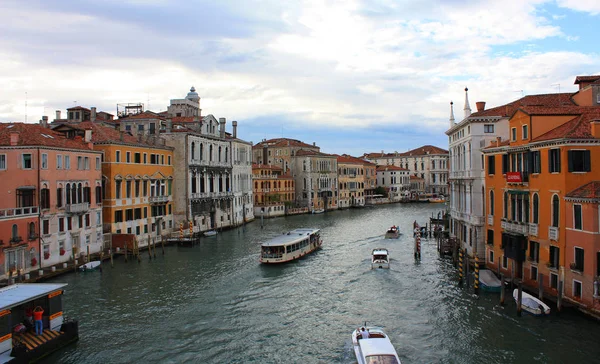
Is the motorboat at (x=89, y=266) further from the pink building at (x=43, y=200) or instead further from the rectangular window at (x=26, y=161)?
the rectangular window at (x=26, y=161)

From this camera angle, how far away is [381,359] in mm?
12234

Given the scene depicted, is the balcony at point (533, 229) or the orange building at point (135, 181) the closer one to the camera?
the balcony at point (533, 229)

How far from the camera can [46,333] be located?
553 inches

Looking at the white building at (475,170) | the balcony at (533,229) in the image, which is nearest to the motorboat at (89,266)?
the white building at (475,170)

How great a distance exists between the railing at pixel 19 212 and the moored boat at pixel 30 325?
22.6 feet

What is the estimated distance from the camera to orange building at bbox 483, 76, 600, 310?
16031 mm

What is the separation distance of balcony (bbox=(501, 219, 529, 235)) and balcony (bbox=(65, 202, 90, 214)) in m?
19.9

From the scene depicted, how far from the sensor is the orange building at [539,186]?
16031 mm

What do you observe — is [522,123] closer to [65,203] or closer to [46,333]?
[46,333]

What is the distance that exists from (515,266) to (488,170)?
15.9ft

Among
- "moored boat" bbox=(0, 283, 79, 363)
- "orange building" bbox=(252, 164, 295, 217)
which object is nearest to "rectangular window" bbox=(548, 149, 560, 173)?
"moored boat" bbox=(0, 283, 79, 363)

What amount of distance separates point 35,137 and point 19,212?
4.19 metres

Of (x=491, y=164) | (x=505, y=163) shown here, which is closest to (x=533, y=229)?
(x=505, y=163)

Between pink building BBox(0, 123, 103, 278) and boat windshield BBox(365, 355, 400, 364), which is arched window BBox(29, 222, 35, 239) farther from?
boat windshield BBox(365, 355, 400, 364)
